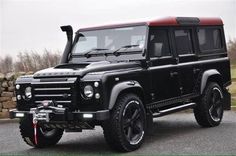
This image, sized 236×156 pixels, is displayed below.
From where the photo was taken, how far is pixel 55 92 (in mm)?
8258

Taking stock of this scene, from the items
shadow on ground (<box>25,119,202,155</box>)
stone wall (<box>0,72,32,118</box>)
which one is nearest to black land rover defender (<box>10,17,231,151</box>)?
shadow on ground (<box>25,119,202,155</box>)

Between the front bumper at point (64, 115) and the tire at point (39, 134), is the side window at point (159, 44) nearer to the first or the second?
the front bumper at point (64, 115)

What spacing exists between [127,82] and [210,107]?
2971mm

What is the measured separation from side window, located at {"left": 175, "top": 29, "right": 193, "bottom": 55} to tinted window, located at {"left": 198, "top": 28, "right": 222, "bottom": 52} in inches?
14.9

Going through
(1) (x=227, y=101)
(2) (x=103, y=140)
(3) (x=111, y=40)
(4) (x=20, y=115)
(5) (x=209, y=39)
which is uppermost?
(3) (x=111, y=40)

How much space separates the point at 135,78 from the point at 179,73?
1501 mm

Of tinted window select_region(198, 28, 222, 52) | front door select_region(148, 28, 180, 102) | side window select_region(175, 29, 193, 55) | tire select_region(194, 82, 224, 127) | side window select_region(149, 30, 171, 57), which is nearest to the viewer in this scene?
front door select_region(148, 28, 180, 102)

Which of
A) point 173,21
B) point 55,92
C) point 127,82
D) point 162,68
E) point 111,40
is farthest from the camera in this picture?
point 173,21

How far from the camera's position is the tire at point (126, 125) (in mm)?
8008

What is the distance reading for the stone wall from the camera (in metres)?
13.1

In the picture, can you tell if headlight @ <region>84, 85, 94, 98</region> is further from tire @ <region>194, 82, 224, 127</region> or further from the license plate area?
tire @ <region>194, 82, 224, 127</region>

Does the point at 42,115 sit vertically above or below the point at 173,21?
below

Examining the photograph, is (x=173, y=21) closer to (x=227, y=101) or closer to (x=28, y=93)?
(x=227, y=101)

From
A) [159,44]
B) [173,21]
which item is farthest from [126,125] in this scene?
[173,21]
